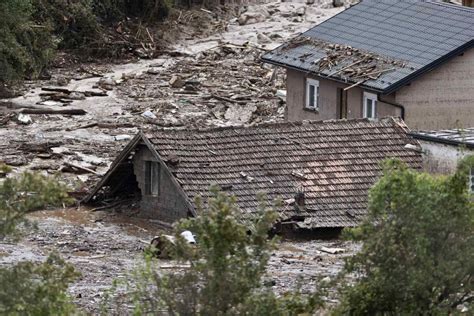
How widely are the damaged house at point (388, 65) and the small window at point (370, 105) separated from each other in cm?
3

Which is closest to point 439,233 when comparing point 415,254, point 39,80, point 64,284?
point 415,254

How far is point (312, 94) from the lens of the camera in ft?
140

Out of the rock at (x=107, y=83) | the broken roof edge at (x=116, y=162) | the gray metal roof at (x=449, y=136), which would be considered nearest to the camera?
the gray metal roof at (x=449, y=136)

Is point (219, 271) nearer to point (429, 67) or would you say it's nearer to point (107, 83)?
point (429, 67)

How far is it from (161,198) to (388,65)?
29.0ft

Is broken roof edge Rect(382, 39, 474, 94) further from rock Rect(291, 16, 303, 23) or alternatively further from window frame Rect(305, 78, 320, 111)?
rock Rect(291, 16, 303, 23)

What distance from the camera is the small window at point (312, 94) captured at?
42.3 m

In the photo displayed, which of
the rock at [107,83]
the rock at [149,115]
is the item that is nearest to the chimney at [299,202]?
the rock at [149,115]

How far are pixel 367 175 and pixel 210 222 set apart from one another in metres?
17.4

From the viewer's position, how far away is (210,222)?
58.9ft

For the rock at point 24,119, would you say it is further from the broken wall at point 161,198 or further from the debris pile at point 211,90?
the broken wall at point 161,198

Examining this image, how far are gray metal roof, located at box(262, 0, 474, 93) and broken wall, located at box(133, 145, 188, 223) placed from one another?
23.8 ft

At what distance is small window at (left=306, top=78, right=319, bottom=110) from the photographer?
4231cm

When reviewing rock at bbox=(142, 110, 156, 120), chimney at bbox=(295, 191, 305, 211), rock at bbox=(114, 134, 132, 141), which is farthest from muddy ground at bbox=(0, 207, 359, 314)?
rock at bbox=(142, 110, 156, 120)
